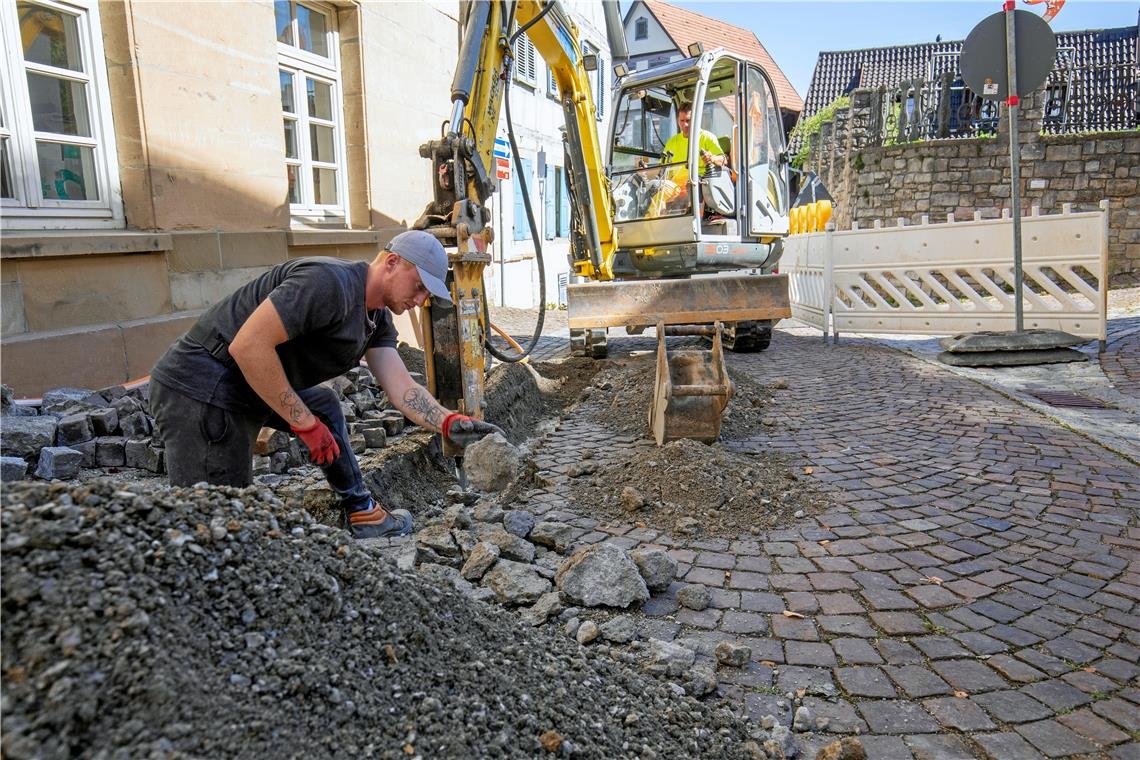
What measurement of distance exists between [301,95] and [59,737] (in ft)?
24.7

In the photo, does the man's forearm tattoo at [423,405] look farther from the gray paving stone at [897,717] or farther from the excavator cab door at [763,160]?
the excavator cab door at [763,160]

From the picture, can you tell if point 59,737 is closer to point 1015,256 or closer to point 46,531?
point 46,531

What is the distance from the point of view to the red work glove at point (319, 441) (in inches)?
128

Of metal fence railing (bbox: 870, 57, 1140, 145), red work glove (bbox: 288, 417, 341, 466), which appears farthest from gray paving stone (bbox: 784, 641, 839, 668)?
metal fence railing (bbox: 870, 57, 1140, 145)

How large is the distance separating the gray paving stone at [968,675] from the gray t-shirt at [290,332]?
2681mm

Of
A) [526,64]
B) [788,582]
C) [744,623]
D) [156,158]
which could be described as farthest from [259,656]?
[526,64]

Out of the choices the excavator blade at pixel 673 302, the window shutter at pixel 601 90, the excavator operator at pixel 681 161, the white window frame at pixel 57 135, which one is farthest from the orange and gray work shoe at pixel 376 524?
the window shutter at pixel 601 90

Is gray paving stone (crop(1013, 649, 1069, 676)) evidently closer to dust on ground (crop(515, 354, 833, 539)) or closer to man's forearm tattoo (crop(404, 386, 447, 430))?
dust on ground (crop(515, 354, 833, 539))

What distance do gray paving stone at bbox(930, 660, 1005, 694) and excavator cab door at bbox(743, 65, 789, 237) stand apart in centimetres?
668

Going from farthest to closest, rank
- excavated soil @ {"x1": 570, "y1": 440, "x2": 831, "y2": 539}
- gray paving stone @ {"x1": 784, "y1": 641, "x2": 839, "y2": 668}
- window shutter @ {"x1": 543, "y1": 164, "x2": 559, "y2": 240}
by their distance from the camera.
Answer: window shutter @ {"x1": 543, "y1": 164, "x2": 559, "y2": 240}
excavated soil @ {"x1": 570, "y1": 440, "x2": 831, "y2": 539}
gray paving stone @ {"x1": 784, "y1": 641, "x2": 839, "y2": 668}

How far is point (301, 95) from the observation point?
7.62 meters

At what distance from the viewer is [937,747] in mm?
2266

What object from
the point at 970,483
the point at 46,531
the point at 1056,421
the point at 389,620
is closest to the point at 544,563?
the point at 389,620

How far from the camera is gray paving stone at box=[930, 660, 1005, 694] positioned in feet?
8.42
